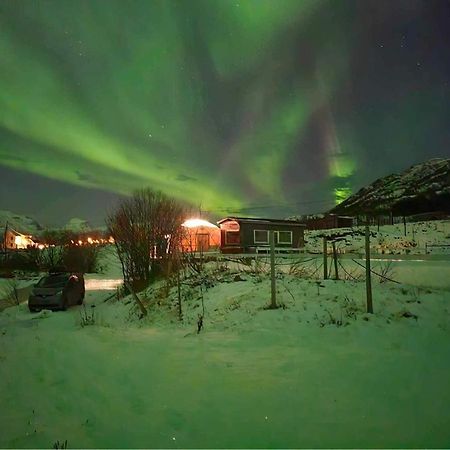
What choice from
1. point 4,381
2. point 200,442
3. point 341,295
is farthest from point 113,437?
point 341,295

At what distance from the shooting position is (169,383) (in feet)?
18.6

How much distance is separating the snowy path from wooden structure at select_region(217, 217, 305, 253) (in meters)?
33.1

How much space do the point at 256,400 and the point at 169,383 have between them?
4.64 feet

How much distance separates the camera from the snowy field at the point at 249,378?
416 cm

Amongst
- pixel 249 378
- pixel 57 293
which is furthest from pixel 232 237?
pixel 249 378

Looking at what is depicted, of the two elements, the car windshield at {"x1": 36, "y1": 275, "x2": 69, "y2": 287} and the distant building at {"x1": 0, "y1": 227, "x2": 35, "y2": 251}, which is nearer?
the car windshield at {"x1": 36, "y1": 275, "x2": 69, "y2": 287}

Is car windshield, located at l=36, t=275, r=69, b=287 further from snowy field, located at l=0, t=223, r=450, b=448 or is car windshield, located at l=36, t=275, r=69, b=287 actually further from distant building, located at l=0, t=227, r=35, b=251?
distant building, located at l=0, t=227, r=35, b=251

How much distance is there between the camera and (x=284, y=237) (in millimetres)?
44312

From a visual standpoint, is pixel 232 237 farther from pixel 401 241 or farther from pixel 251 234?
pixel 401 241

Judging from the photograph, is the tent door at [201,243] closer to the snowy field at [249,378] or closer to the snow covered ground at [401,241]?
the snowy field at [249,378]

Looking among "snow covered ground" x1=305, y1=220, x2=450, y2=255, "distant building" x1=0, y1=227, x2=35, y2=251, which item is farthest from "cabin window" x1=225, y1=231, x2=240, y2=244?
"distant building" x1=0, y1=227, x2=35, y2=251

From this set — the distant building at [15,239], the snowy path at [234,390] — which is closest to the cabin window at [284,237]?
the snowy path at [234,390]

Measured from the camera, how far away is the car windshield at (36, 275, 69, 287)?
55.7 feet

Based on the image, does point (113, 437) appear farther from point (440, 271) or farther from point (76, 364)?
point (440, 271)
